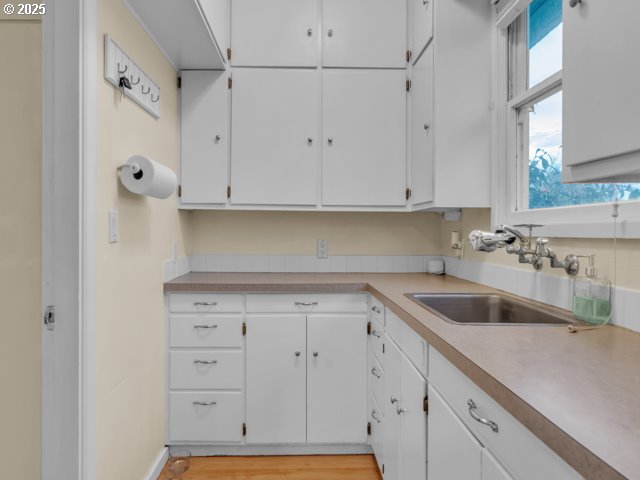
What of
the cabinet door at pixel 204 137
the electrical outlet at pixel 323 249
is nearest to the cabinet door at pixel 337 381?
the electrical outlet at pixel 323 249

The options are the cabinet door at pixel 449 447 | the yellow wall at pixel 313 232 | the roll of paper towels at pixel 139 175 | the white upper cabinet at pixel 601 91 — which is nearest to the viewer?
the white upper cabinet at pixel 601 91

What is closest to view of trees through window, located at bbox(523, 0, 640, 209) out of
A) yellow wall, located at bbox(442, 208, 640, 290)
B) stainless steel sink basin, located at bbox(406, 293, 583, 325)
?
yellow wall, located at bbox(442, 208, 640, 290)

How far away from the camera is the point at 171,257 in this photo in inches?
87.6

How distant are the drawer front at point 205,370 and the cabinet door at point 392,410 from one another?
0.80 m

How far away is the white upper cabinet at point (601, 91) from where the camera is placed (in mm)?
745

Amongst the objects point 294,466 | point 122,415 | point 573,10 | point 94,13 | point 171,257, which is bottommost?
point 294,466

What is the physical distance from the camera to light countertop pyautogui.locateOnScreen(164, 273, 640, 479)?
0.52 m

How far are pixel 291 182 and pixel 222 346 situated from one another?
102 cm

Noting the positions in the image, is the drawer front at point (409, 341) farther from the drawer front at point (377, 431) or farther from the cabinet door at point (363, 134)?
the cabinet door at point (363, 134)
